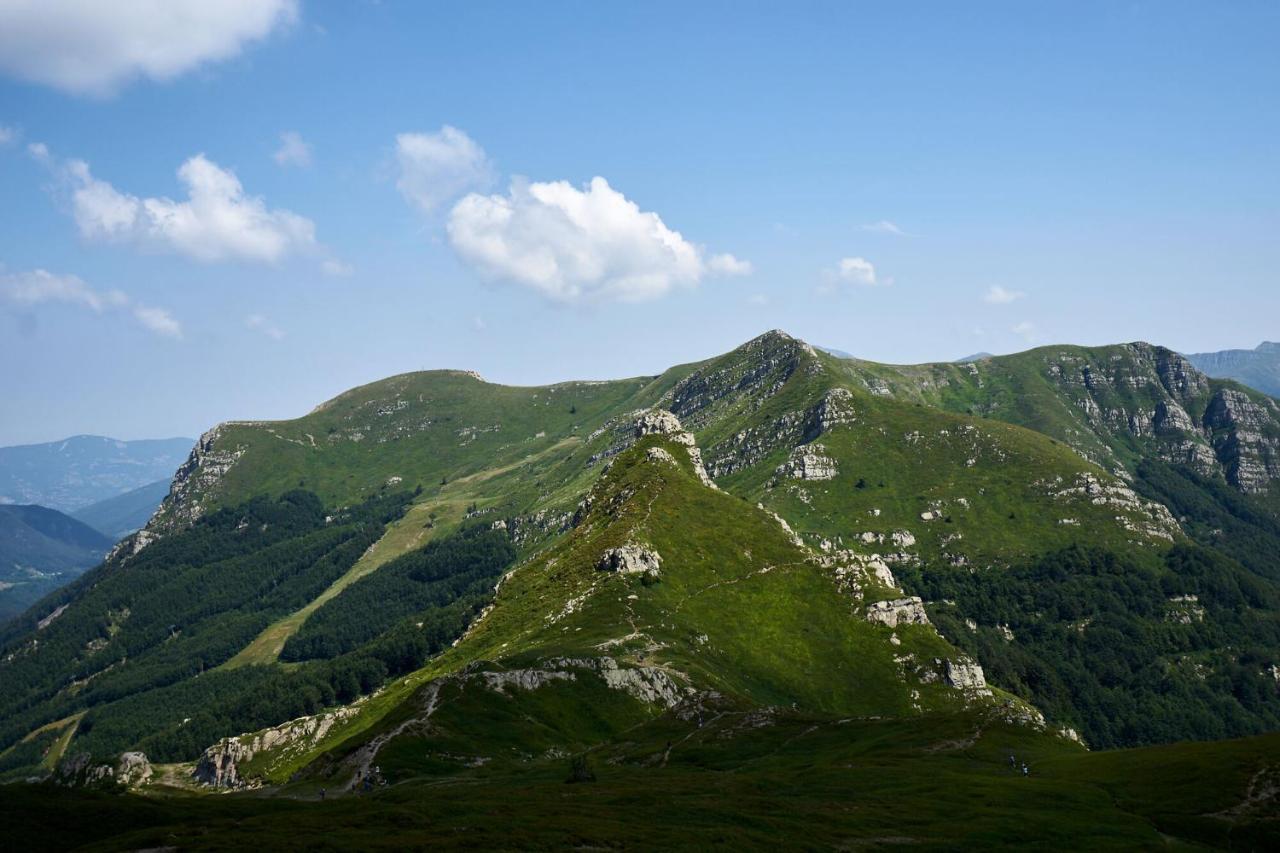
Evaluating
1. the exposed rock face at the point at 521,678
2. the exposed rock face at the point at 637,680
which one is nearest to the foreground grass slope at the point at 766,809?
the exposed rock face at the point at 521,678

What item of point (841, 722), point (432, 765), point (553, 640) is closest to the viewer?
point (432, 765)

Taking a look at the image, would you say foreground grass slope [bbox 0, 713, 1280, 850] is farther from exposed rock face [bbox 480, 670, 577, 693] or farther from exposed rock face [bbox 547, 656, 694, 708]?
exposed rock face [bbox 547, 656, 694, 708]

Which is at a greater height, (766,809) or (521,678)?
(521,678)

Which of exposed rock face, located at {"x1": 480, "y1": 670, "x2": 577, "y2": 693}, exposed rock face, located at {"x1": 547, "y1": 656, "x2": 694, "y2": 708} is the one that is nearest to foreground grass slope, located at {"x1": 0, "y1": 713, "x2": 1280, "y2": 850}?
exposed rock face, located at {"x1": 480, "y1": 670, "x2": 577, "y2": 693}

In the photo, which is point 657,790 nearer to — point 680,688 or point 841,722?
point 841,722

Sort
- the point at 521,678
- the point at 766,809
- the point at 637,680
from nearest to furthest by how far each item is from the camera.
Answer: the point at 766,809
the point at 521,678
the point at 637,680

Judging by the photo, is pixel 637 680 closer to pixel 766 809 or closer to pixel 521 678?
pixel 521 678

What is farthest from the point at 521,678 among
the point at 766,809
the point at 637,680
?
the point at 766,809

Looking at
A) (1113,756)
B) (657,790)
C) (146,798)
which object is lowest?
(1113,756)

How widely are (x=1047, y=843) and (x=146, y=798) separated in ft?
308

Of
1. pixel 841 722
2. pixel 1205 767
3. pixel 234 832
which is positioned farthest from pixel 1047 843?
pixel 234 832

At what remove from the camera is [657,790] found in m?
102

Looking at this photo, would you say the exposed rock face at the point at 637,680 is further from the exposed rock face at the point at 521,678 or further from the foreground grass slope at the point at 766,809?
the foreground grass slope at the point at 766,809

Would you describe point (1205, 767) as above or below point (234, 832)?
below
